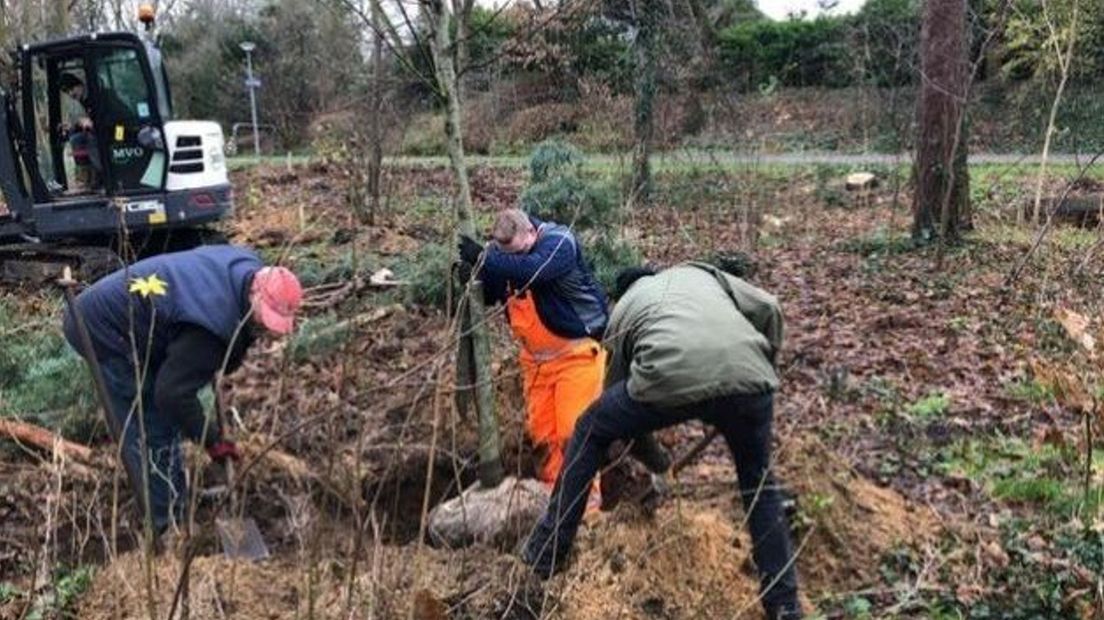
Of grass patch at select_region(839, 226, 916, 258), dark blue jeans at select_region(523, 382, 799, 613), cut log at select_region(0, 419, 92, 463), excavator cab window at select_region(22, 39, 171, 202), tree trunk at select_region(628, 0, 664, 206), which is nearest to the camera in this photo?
dark blue jeans at select_region(523, 382, 799, 613)

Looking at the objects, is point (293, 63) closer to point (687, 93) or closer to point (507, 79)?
point (507, 79)

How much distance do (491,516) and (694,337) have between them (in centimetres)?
145

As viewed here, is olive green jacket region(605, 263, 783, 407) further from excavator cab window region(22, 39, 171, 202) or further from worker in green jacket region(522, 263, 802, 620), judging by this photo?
excavator cab window region(22, 39, 171, 202)

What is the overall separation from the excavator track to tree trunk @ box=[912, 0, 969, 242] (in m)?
8.03

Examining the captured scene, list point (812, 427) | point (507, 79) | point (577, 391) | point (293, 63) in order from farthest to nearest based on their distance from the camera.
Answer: point (293, 63), point (507, 79), point (812, 427), point (577, 391)

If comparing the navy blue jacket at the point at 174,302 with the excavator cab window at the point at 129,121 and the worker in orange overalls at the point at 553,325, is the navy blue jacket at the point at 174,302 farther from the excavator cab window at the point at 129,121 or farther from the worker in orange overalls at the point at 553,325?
the excavator cab window at the point at 129,121

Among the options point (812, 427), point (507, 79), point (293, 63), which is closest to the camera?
point (812, 427)

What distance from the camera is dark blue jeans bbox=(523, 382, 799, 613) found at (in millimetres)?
4109

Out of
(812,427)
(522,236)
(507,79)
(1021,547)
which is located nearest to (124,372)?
(522,236)

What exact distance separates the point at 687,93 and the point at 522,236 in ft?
40.9

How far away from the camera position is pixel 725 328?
4.05 metres

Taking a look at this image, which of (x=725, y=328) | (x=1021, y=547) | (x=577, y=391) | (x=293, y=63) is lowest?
(x=1021, y=547)

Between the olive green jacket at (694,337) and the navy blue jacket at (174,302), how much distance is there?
1632 mm

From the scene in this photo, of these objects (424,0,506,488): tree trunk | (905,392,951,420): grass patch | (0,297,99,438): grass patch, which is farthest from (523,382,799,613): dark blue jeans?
(0,297,99,438): grass patch
